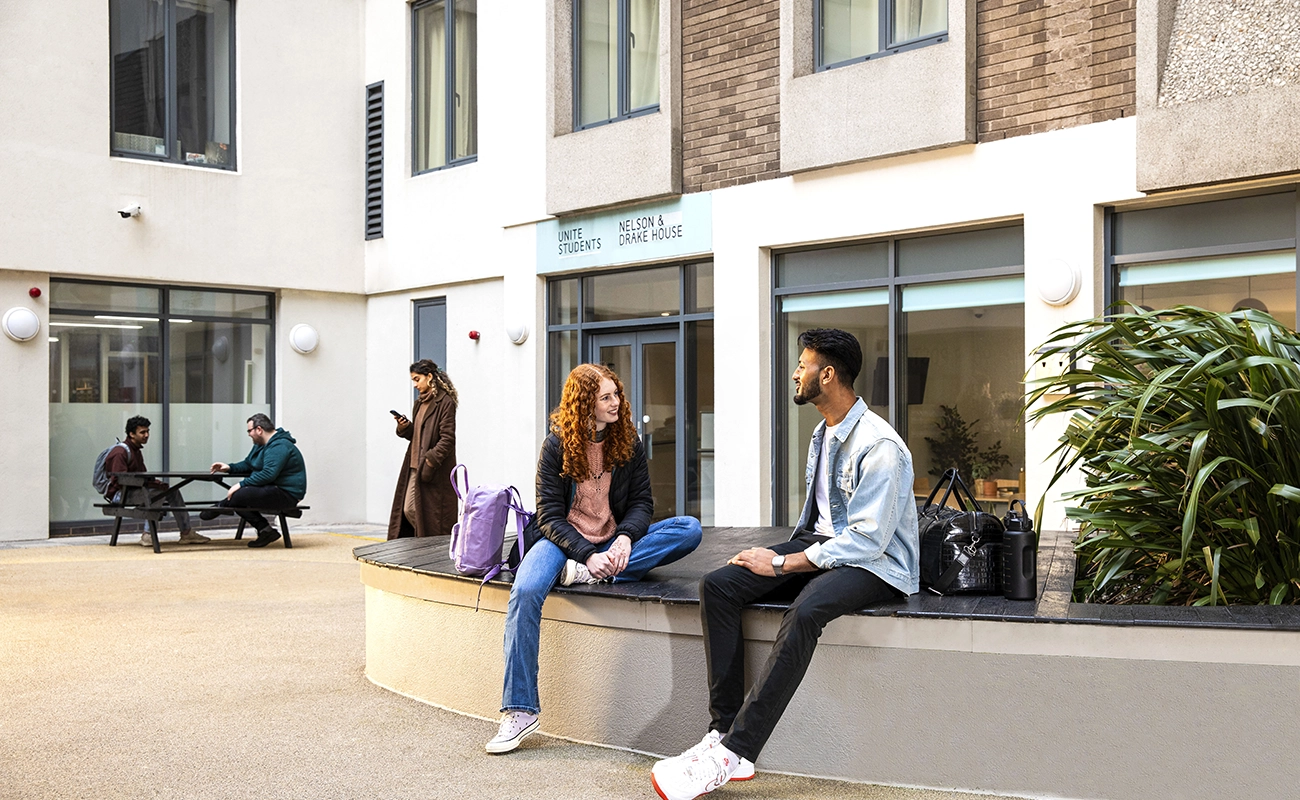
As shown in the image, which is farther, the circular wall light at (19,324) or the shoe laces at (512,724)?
the circular wall light at (19,324)

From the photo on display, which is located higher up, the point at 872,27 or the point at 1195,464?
the point at 872,27

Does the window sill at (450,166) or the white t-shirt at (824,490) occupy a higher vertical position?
the window sill at (450,166)

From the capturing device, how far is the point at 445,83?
52.8 feet

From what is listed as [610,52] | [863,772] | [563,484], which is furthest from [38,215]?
[863,772]

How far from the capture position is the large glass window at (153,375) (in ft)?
49.5

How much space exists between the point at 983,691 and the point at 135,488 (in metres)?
11.4

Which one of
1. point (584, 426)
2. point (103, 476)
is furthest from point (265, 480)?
point (584, 426)

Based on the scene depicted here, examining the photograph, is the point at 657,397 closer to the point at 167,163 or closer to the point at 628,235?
the point at 628,235

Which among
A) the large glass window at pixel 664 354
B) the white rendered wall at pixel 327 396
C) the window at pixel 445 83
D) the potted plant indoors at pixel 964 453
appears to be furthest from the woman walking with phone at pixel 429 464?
the white rendered wall at pixel 327 396

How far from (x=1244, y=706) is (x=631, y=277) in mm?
9515

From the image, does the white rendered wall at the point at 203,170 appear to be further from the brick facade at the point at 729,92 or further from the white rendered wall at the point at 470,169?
the brick facade at the point at 729,92

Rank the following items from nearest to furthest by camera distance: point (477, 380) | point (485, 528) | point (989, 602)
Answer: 1. point (989, 602)
2. point (485, 528)
3. point (477, 380)

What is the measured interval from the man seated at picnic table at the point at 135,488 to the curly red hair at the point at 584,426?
30.4 ft

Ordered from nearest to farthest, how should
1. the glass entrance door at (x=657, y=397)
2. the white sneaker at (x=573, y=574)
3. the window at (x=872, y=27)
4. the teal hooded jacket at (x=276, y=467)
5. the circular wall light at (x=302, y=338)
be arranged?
the white sneaker at (x=573, y=574) < the window at (x=872, y=27) < the glass entrance door at (x=657, y=397) < the teal hooded jacket at (x=276, y=467) < the circular wall light at (x=302, y=338)
